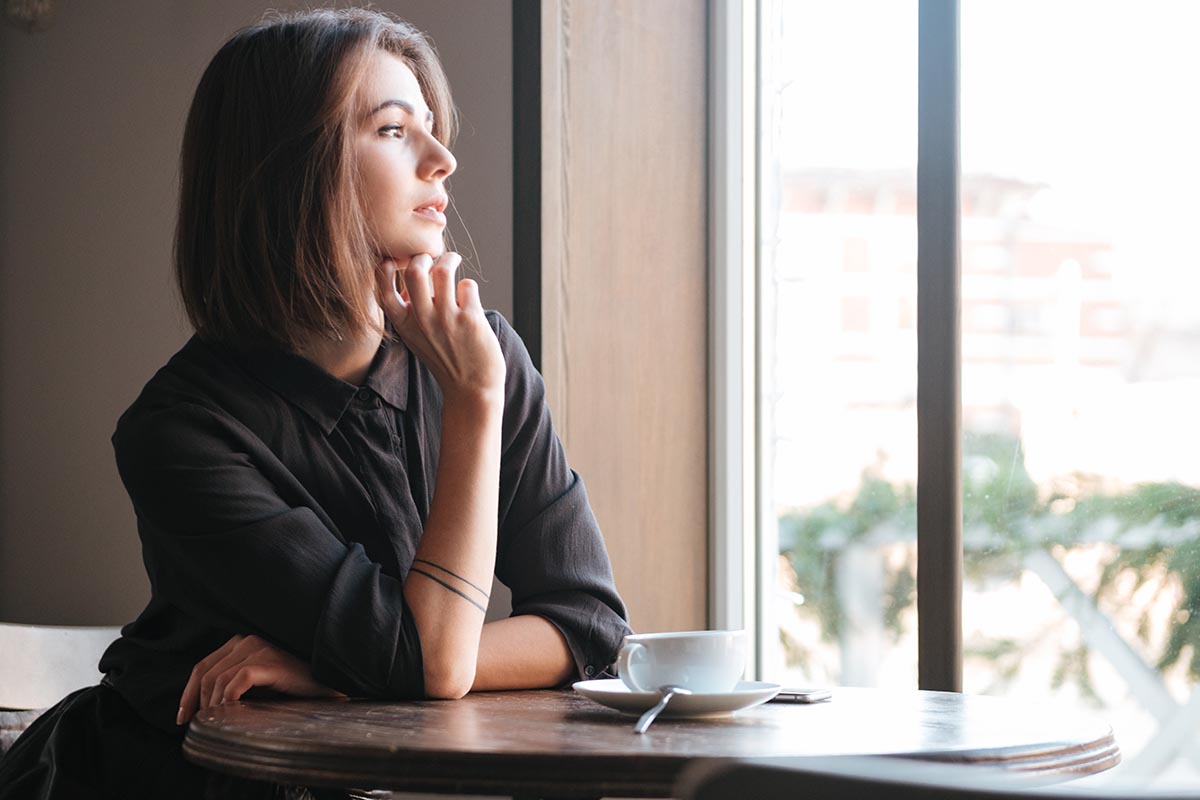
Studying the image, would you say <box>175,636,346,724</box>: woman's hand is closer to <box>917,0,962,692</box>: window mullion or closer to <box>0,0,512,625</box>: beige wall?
<box>917,0,962,692</box>: window mullion

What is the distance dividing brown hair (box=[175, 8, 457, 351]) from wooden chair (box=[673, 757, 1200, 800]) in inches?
40.6

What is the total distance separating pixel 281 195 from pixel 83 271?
1.88 meters

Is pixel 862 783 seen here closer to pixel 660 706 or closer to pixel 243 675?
pixel 660 706

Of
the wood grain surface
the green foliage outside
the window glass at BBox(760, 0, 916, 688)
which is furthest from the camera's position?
the wood grain surface

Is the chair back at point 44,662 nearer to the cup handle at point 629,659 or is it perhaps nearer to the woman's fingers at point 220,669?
the woman's fingers at point 220,669

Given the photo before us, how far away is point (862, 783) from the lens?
0.54m

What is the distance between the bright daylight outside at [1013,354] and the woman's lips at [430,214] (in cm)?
99

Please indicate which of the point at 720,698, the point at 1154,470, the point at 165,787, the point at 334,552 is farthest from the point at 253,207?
the point at 1154,470

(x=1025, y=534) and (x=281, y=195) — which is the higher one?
(x=281, y=195)

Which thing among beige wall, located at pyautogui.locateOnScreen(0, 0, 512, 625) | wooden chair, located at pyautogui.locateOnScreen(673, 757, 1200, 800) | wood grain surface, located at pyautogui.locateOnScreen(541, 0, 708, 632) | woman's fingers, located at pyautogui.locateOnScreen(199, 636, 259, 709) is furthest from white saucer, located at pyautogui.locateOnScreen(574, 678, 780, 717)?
beige wall, located at pyautogui.locateOnScreen(0, 0, 512, 625)

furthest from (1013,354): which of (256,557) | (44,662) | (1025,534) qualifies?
(44,662)

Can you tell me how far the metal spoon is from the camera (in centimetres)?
102

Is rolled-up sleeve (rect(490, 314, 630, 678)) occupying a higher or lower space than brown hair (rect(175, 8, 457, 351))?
lower

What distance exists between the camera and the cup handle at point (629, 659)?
3.73 feet
